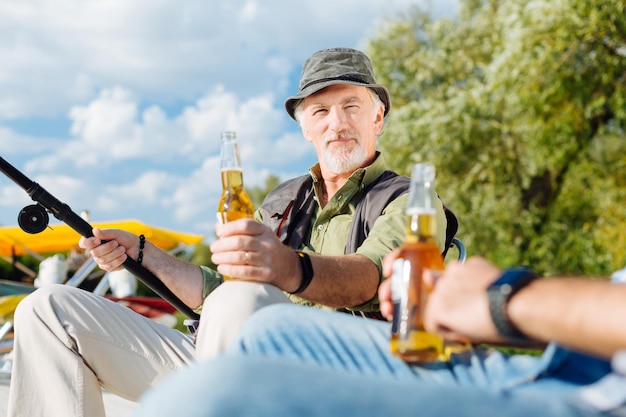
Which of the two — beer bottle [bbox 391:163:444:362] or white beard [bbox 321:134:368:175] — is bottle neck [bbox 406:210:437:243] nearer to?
beer bottle [bbox 391:163:444:362]

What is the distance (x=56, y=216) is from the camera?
9.16 ft

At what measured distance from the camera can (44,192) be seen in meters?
2.78

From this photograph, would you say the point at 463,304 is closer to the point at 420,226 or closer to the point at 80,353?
the point at 420,226

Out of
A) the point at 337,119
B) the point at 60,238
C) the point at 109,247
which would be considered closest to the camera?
the point at 109,247

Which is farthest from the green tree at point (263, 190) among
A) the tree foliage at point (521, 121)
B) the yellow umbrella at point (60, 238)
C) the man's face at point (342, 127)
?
the man's face at point (342, 127)

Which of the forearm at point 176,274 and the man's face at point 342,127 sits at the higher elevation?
the man's face at point 342,127

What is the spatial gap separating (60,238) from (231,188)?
8.97 metres

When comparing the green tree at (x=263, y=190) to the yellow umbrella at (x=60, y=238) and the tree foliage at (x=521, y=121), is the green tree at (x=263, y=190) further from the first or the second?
the yellow umbrella at (x=60, y=238)

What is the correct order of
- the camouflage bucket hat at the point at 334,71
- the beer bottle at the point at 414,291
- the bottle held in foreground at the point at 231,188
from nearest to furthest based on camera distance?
the beer bottle at the point at 414,291 < the bottle held in foreground at the point at 231,188 < the camouflage bucket hat at the point at 334,71

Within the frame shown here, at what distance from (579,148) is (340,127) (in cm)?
1187

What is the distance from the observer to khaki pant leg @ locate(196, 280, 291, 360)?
5.57ft

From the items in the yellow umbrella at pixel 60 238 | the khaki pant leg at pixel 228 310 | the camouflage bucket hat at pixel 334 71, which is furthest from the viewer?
the yellow umbrella at pixel 60 238

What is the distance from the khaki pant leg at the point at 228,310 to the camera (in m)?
1.70

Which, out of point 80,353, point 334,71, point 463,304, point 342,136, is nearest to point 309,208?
point 342,136
